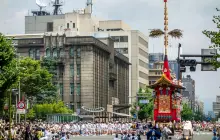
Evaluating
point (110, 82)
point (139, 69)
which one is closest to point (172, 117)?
point (110, 82)

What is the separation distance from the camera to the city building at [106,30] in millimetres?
140250

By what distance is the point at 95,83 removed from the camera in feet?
373

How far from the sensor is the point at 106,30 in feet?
522

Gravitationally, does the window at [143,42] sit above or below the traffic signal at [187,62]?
above

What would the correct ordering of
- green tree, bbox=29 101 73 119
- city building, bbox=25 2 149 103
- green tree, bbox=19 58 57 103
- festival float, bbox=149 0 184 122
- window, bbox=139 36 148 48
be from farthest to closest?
window, bbox=139 36 148 48 → city building, bbox=25 2 149 103 → green tree, bbox=29 101 73 119 → green tree, bbox=19 58 57 103 → festival float, bbox=149 0 184 122

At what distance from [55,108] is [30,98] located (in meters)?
6.19

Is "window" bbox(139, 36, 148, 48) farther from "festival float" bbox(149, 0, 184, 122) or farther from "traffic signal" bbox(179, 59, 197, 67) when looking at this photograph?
"traffic signal" bbox(179, 59, 197, 67)

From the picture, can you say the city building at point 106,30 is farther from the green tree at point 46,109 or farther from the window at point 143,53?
the green tree at point 46,109

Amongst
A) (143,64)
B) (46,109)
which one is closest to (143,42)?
(143,64)

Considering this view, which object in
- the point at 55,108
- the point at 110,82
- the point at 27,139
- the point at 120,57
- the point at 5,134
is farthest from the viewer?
the point at 120,57

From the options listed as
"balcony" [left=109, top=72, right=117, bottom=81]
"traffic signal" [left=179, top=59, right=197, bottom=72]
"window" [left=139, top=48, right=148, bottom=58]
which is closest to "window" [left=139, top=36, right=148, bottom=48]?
"window" [left=139, top=48, right=148, bottom=58]

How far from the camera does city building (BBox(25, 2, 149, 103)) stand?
140 meters

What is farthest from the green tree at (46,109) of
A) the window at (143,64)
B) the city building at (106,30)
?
the window at (143,64)

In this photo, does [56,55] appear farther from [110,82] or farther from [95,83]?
[110,82]
